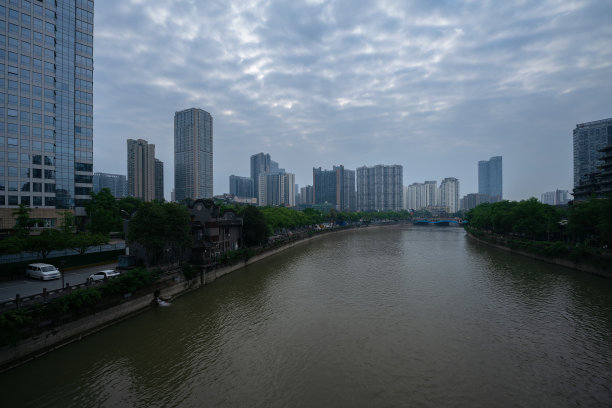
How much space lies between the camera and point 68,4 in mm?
53625

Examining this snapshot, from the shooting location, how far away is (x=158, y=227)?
28047 mm

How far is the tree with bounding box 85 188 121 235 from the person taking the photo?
150 feet

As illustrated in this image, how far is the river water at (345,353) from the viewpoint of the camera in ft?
43.6

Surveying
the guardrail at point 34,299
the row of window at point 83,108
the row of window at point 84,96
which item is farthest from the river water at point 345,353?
the row of window at point 84,96

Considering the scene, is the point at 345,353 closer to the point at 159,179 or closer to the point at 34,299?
the point at 34,299

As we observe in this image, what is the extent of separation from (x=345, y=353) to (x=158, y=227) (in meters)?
21.6

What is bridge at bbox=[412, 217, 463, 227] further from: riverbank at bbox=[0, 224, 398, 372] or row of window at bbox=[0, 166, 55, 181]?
row of window at bbox=[0, 166, 55, 181]

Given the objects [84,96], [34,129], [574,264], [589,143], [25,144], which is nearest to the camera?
[574,264]

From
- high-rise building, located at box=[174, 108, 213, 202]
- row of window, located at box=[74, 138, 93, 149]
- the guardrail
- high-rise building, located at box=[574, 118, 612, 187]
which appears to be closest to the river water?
the guardrail

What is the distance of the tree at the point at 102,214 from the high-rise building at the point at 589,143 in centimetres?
14755

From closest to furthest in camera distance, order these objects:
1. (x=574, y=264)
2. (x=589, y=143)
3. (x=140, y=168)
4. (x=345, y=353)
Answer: (x=345, y=353) → (x=574, y=264) → (x=589, y=143) → (x=140, y=168)

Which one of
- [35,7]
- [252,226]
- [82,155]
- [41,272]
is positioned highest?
[35,7]

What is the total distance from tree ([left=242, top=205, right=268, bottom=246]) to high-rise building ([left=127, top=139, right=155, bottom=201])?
11795 cm

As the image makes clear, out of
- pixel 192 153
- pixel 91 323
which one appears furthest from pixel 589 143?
pixel 192 153
